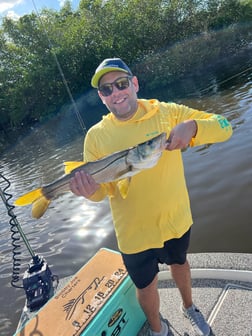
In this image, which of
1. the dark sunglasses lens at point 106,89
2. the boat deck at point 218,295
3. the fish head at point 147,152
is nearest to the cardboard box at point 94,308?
the boat deck at point 218,295

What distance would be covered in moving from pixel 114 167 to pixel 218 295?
1935mm

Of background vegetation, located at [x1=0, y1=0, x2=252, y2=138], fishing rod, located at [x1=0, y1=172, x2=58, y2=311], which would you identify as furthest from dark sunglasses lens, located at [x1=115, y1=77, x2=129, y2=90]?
background vegetation, located at [x1=0, y1=0, x2=252, y2=138]

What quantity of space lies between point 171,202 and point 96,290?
1247 mm

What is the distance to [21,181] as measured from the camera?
1280 centimetres

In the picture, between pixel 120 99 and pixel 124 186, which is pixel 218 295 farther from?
pixel 120 99

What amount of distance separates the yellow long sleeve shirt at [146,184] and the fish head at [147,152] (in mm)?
223

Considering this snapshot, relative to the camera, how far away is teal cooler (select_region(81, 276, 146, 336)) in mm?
2695

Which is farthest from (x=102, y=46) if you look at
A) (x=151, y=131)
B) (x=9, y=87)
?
(x=151, y=131)

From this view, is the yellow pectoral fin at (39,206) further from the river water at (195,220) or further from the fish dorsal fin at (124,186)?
the river water at (195,220)

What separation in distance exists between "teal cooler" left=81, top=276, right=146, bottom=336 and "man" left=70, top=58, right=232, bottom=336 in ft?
1.26

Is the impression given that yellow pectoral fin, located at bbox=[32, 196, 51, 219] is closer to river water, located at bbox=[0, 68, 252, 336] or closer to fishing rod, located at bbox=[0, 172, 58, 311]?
fishing rod, located at bbox=[0, 172, 58, 311]

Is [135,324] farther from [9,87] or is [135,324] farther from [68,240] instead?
[9,87]

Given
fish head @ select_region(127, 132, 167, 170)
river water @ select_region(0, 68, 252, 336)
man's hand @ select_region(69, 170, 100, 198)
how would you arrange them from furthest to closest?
river water @ select_region(0, 68, 252, 336)
man's hand @ select_region(69, 170, 100, 198)
fish head @ select_region(127, 132, 167, 170)

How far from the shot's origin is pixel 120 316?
2941mm
